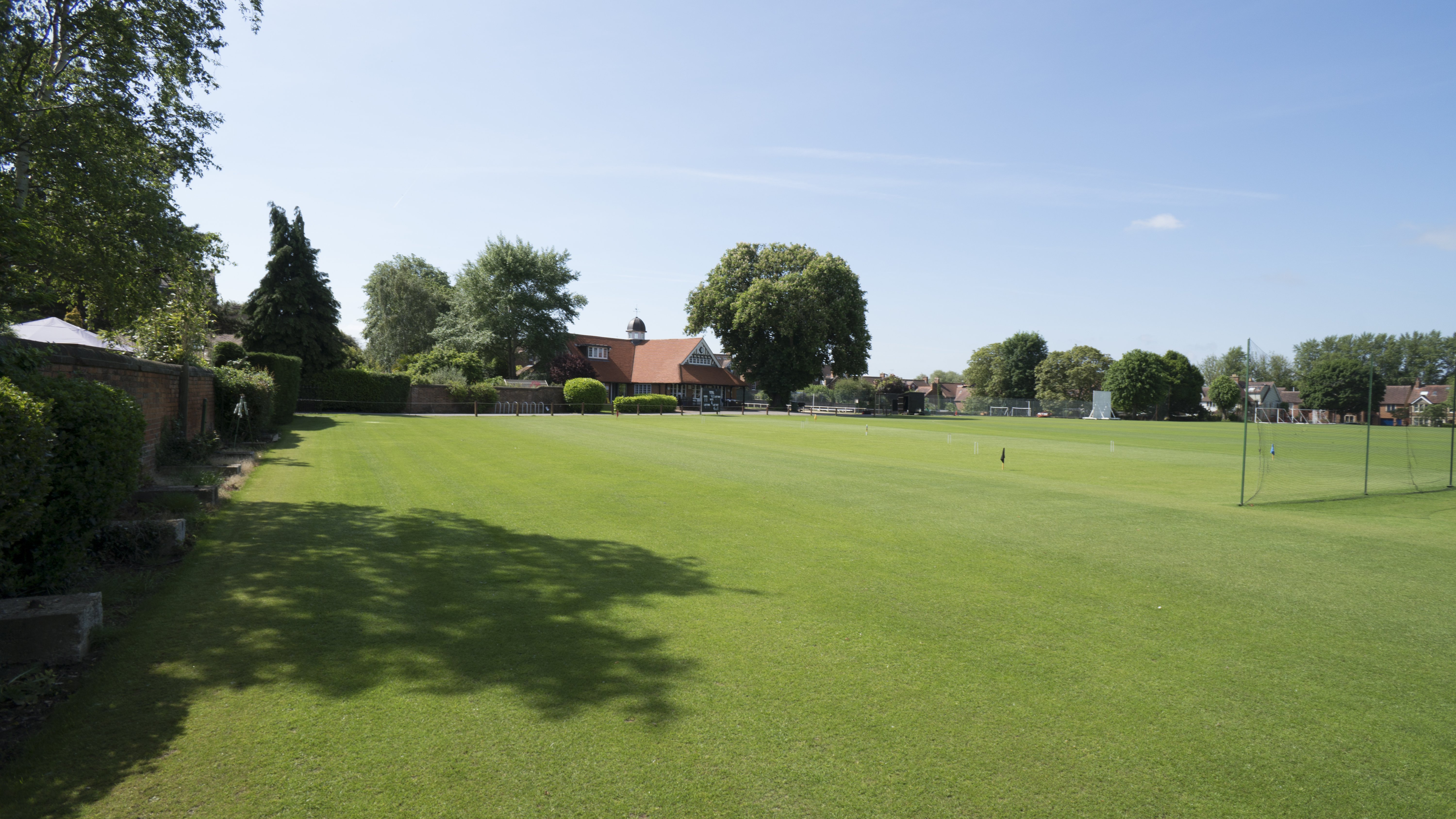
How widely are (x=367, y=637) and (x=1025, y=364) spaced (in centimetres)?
10138

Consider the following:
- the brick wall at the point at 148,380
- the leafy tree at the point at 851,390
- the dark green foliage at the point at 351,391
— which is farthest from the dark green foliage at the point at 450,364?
the leafy tree at the point at 851,390

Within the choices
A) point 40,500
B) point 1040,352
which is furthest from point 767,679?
point 1040,352

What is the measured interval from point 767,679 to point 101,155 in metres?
11.8

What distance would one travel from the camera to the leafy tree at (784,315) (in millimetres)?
60938

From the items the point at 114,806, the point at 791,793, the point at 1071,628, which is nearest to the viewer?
the point at 114,806

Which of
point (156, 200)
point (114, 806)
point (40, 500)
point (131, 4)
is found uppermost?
point (131, 4)

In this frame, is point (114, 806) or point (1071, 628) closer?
point (114, 806)

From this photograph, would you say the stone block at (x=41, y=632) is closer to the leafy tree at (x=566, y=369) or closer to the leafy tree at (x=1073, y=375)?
the leafy tree at (x=566, y=369)

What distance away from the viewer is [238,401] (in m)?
17.1

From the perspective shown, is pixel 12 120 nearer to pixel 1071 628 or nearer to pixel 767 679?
pixel 767 679

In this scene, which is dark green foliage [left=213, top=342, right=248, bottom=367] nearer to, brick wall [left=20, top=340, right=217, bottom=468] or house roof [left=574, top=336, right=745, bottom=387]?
brick wall [left=20, top=340, right=217, bottom=468]

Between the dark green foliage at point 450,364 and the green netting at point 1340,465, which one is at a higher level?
the dark green foliage at point 450,364

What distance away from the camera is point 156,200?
10219 mm

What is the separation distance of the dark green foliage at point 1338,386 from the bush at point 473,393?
9677cm
